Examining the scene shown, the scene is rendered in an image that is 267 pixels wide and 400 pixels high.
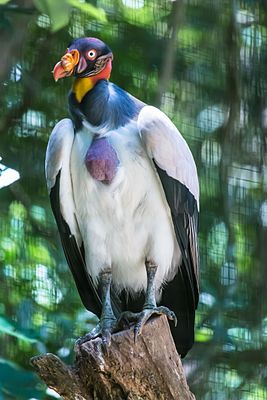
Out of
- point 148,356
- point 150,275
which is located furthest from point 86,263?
point 148,356

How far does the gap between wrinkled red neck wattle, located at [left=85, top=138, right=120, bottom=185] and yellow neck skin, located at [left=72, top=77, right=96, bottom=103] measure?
0.17 m

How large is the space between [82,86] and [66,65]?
178 mm

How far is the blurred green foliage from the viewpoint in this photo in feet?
15.6

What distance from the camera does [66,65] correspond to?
3104 millimetres

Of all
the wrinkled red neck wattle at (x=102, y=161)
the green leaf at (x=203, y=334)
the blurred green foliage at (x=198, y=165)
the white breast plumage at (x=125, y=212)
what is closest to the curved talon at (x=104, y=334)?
the white breast plumage at (x=125, y=212)

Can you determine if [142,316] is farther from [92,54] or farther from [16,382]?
[16,382]

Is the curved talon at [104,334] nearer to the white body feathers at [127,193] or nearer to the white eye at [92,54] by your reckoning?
the white body feathers at [127,193]

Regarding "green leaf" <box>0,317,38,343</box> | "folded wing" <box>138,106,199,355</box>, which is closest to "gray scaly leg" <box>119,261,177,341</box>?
"folded wing" <box>138,106,199,355</box>

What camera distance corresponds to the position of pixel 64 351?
4.63 metres

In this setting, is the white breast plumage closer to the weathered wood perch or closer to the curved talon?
the curved talon

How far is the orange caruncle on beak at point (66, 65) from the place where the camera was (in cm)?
308

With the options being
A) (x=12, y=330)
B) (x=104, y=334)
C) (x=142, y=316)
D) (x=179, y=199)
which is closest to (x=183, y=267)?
(x=179, y=199)

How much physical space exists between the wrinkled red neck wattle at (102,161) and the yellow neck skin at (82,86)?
17 cm

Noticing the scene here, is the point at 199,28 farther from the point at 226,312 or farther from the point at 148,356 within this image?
the point at 148,356
